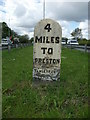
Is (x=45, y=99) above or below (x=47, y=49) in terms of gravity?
below

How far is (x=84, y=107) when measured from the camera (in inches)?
171

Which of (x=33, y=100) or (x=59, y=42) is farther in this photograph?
(x=59, y=42)

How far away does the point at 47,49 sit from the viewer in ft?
20.1

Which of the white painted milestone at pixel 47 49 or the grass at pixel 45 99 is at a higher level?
the white painted milestone at pixel 47 49

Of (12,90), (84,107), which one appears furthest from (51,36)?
(84,107)

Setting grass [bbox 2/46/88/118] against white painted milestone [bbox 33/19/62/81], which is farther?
white painted milestone [bbox 33/19/62/81]

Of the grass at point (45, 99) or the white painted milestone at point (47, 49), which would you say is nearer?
the grass at point (45, 99)

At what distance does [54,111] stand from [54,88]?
151 cm

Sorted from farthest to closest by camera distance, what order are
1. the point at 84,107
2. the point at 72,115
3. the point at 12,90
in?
the point at 12,90
the point at 84,107
the point at 72,115

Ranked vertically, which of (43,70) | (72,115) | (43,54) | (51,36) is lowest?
(72,115)

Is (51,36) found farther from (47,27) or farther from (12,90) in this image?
(12,90)

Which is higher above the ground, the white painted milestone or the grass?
the white painted milestone

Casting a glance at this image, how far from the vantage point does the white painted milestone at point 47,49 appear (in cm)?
607

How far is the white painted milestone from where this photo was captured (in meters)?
6.07
